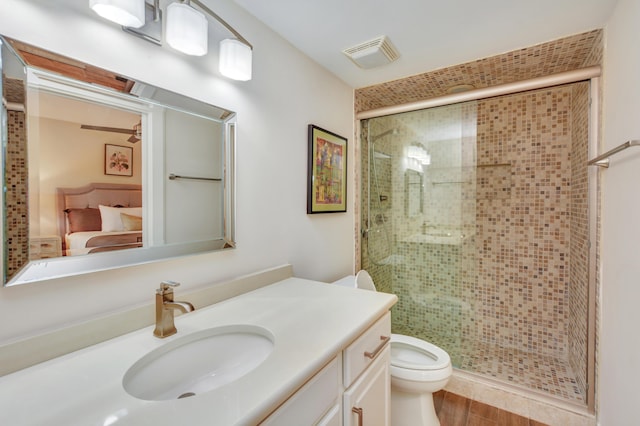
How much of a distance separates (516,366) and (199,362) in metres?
2.31

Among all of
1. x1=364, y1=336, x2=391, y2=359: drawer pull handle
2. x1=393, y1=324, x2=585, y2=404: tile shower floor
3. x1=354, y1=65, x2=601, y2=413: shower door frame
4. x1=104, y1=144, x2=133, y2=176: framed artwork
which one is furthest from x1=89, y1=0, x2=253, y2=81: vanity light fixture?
x1=393, y1=324, x2=585, y2=404: tile shower floor

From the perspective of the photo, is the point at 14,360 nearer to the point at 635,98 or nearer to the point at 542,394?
the point at 635,98

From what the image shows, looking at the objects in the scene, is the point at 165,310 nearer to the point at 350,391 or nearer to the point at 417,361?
the point at 350,391

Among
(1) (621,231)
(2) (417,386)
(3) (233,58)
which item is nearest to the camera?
(3) (233,58)

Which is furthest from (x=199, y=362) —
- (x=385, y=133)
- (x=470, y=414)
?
(x=385, y=133)

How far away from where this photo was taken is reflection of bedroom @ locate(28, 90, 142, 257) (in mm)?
749

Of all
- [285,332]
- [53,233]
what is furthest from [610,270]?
Answer: [53,233]

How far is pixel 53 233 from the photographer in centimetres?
78

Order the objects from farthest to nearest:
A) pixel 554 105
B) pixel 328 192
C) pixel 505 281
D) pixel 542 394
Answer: pixel 505 281 → pixel 554 105 → pixel 328 192 → pixel 542 394

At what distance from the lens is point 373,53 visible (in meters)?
1.73

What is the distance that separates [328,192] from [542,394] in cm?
187

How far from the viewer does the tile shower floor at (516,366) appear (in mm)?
1841

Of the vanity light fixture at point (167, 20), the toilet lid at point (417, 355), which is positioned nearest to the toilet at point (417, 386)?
the toilet lid at point (417, 355)

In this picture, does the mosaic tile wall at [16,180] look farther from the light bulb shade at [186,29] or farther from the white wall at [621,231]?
the white wall at [621,231]
